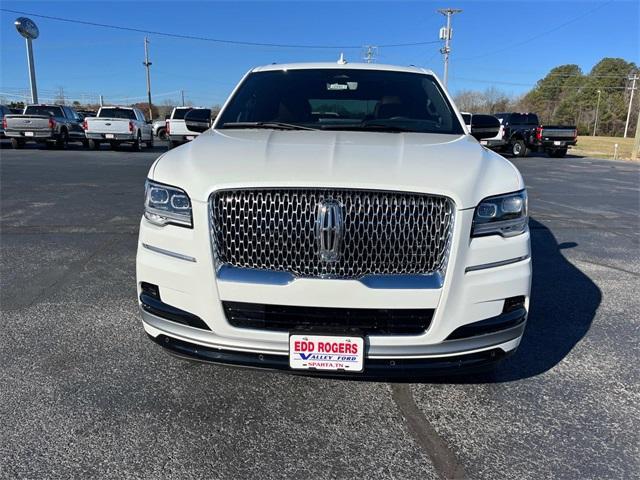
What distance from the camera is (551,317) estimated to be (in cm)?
403

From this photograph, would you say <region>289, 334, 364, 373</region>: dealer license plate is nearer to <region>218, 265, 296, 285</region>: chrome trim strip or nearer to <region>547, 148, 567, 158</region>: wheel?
<region>218, 265, 296, 285</region>: chrome trim strip

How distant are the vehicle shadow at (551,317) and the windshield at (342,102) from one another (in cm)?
167

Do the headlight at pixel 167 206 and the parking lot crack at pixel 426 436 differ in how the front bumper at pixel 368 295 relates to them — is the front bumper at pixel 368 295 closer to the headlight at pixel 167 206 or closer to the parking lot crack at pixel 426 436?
the headlight at pixel 167 206

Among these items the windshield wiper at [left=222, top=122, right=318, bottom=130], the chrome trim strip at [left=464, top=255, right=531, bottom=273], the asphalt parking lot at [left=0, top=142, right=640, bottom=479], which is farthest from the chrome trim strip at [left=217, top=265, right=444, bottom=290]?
the windshield wiper at [left=222, top=122, right=318, bottom=130]

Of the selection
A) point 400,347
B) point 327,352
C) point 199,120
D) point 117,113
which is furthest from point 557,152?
point 327,352

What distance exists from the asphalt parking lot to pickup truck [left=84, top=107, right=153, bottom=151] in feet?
60.6

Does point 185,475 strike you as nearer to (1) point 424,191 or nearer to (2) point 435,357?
(2) point 435,357

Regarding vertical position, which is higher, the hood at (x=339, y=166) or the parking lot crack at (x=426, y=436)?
the hood at (x=339, y=166)

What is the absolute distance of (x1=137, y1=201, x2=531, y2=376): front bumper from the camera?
2.29 metres

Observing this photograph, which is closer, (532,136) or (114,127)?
→ (114,127)

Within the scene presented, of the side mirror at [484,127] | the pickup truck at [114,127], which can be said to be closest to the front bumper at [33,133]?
the pickup truck at [114,127]

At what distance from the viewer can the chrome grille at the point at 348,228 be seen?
7.68ft

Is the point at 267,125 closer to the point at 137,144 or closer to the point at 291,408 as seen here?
the point at 291,408

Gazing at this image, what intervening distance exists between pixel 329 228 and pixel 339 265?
0.63ft
